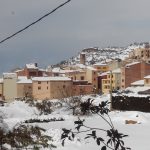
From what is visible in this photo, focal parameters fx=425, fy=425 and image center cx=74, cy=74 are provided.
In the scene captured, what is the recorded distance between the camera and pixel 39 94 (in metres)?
79.8

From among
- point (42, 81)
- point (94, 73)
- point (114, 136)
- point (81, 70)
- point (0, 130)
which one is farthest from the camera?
point (81, 70)

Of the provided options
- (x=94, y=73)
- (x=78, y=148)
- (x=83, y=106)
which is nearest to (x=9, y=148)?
(x=78, y=148)

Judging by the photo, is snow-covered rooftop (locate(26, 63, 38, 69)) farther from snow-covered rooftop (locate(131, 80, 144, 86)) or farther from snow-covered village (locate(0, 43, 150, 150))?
snow-covered rooftop (locate(131, 80, 144, 86))

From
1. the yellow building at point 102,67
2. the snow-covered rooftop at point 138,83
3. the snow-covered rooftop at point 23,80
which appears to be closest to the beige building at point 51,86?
the snow-covered rooftop at point 23,80

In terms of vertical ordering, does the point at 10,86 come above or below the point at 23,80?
below

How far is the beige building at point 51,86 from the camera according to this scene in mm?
77500

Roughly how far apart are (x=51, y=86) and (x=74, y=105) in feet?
134

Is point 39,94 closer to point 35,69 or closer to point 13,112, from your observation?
point 35,69

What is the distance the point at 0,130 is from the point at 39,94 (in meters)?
69.5

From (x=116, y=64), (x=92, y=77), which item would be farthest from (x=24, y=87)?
(x=116, y=64)

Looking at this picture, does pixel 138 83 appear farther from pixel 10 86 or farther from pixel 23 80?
pixel 10 86

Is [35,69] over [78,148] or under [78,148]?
over

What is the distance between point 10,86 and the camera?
8081cm

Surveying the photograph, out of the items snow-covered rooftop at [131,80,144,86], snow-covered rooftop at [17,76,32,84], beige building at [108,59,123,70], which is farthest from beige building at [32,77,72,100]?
beige building at [108,59,123,70]
